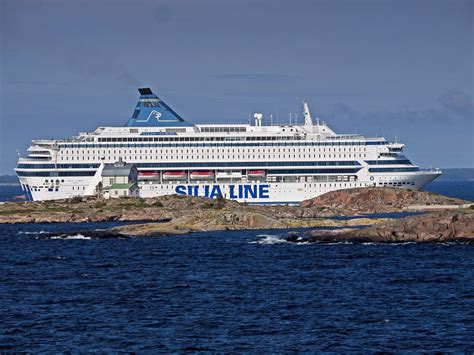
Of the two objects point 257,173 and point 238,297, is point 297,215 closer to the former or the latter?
point 257,173

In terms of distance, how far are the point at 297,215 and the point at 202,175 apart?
3012cm

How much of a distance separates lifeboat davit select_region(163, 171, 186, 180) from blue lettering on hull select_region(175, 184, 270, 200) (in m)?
1.88

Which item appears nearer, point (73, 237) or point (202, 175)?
point (73, 237)

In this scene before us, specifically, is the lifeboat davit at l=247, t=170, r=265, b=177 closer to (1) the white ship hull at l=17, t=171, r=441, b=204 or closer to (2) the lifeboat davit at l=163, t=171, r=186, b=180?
(1) the white ship hull at l=17, t=171, r=441, b=204

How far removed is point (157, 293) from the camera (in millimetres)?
49781

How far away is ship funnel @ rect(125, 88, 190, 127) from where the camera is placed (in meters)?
140

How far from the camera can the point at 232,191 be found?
130625 mm

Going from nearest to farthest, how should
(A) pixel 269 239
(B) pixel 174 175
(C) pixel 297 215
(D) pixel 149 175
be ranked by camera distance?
(A) pixel 269 239, (C) pixel 297 215, (D) pixel 149 175, (B) pixel 174 175

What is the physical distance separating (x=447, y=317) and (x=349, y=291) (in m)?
8.57

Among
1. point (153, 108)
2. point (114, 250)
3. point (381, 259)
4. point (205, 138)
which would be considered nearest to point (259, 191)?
point (205, 138)

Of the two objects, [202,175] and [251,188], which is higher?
[202,175]

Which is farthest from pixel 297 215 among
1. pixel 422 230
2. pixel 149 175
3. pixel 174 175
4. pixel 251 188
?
pixel 422 230

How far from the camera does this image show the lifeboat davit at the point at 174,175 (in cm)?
13325

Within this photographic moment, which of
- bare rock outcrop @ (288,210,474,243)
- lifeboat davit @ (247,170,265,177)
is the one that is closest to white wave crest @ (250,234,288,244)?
bare rock outcrop @ (288,210,474,243)
